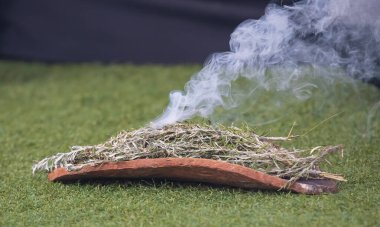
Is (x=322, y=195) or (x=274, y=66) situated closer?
(x=322, y=195)

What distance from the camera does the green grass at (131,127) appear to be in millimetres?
1958

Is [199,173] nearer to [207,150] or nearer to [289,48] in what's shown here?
[207,150]

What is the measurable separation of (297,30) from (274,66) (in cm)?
20

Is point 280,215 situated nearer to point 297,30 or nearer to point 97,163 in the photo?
point 97,163

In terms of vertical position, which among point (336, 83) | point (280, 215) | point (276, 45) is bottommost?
point (280, 215)

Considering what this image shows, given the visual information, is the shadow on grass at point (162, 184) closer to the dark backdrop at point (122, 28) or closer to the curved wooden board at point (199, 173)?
the curved wooden board at point (199, 173)

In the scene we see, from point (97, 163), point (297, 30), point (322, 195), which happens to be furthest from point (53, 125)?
point (322, 195)

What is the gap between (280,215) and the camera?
1905mm

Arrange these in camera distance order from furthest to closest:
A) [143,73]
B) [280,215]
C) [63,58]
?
[63,58] < [143,73] < [280,215]

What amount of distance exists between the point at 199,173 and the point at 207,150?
3.6 inches

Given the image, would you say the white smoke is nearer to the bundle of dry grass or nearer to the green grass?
the bundle of dry grass

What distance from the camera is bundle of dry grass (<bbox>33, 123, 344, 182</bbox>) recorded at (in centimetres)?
212

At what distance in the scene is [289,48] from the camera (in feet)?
8.99

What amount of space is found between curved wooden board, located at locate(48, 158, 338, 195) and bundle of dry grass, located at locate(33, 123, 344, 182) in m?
0.03
